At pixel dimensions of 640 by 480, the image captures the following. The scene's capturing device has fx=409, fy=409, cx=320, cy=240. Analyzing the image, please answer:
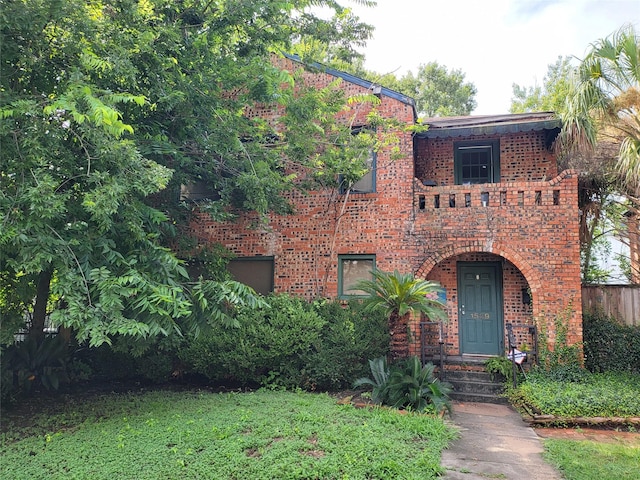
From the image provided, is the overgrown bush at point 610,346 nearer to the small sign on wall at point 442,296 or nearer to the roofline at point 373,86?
the small sign on wall at point 442,296

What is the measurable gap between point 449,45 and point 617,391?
26.3 feet

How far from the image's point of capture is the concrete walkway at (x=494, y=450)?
4547 millimetres

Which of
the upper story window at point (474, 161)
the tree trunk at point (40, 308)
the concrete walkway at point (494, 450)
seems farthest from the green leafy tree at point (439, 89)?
the tree trunk at point (40, 308)

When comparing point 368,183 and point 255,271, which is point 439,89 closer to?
point 368,183

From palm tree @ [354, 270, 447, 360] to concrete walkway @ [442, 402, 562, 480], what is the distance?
1.72m

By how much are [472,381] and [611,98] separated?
659 centimetres

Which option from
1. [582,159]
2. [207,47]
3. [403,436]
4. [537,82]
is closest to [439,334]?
[403,436]

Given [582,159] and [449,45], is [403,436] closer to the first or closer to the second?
[582,159]

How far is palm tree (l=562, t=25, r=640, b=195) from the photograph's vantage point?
8172 mm

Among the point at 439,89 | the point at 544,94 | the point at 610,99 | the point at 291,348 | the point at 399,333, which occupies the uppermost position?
the point at 439,89

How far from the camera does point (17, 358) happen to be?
744 cm

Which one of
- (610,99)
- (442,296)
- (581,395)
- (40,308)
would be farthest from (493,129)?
(40,308)

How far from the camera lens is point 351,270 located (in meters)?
9.52

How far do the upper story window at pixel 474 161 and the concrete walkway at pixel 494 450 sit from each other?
5479 mm
